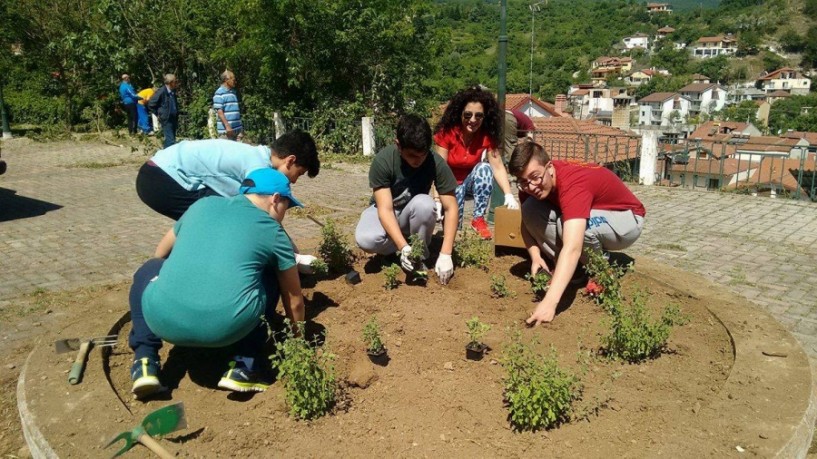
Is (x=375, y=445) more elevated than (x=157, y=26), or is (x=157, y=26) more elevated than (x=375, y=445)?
(x=157, y=26)

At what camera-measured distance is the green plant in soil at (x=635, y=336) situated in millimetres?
2955

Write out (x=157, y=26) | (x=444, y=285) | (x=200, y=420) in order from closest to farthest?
(x=200, y=420)
(x=444, y=285)
(x=157, y=26)

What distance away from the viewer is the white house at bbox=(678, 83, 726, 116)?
344 ft

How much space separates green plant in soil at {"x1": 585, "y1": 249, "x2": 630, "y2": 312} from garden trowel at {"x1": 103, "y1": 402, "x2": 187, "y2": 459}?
222 centimetres

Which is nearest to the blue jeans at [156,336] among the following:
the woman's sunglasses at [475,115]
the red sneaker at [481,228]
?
the red sneaker at [481,228]

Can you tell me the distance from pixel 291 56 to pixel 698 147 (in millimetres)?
9303

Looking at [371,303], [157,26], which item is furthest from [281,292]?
[157,26]

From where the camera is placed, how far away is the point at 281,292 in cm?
305

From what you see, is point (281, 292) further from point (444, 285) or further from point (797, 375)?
point (797, 375)

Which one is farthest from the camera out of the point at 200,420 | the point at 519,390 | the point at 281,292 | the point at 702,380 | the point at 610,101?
the point at 610,101

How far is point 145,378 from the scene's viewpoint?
275 centimetres

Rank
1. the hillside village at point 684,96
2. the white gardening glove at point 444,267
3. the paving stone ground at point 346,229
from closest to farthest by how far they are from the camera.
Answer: the white gardening glove at point 444,267
the paving stone ground at point 346,229
the hillside village at point 684,96

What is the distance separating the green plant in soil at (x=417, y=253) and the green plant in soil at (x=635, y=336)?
4.23ft

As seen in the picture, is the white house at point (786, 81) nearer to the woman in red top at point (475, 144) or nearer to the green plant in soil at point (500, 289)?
the woman in red top at point (475, 144)
